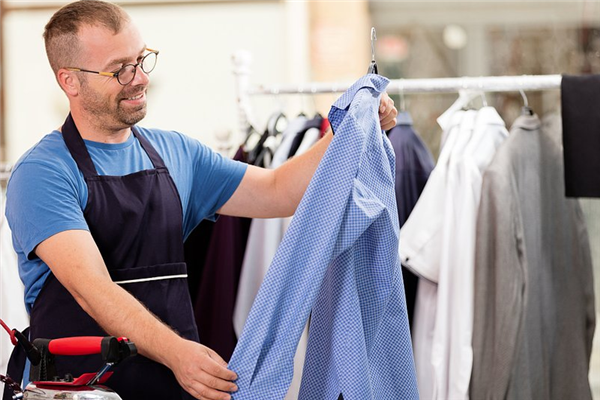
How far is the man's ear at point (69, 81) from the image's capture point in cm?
183

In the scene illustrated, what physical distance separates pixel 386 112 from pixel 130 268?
621mm

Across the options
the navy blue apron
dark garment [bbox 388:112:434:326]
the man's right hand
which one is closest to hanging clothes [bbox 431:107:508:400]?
dark garment [bbox 388:112:434:326]

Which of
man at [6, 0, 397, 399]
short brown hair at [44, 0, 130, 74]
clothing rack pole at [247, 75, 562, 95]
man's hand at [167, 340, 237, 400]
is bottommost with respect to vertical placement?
man's hand at [167, 340, 237, 400]

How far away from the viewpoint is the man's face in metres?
1.80

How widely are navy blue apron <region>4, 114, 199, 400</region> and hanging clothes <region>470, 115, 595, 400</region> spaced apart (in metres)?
0.76

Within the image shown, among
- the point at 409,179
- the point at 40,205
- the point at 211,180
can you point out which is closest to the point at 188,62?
the point at 409,179

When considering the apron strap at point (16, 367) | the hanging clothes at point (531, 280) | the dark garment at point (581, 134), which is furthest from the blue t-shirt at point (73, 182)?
the dark garment at point (581, 134)

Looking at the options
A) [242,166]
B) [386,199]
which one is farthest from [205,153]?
[386,199]

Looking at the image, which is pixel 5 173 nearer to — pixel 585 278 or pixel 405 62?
pixel 585 278

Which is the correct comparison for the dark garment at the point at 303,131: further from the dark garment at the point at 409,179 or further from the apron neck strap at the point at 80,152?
the apron neck strap at the point at 80,152

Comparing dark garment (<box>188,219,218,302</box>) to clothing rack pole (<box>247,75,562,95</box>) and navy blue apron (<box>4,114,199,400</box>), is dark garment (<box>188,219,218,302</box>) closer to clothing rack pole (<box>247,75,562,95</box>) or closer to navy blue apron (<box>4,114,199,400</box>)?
clothing rack pole (<box>247,75,562,95</box>)

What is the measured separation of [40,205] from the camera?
167cm

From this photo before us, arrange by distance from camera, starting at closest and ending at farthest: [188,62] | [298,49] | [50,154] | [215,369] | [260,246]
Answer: [215,369]
[50,154]
[260,246]
[298,49]
[188,62]

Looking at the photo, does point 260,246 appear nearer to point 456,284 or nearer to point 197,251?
point 197,251
